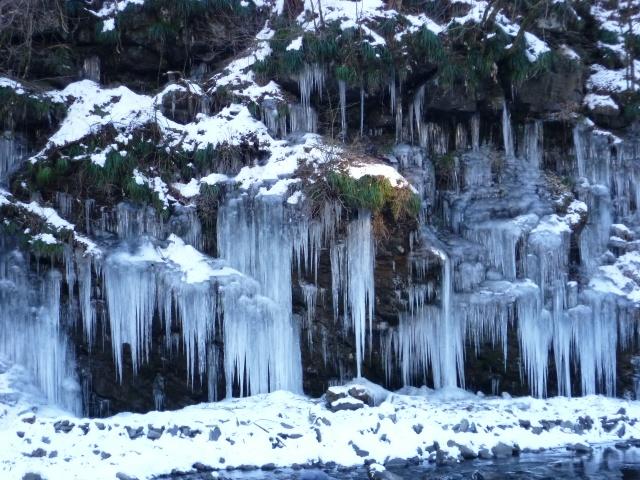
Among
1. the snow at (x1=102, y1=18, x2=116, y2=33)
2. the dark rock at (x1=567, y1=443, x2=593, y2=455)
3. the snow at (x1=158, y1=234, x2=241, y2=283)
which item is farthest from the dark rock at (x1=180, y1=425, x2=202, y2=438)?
the snow at (x1=102, y1=18, x2=116, y2=33)

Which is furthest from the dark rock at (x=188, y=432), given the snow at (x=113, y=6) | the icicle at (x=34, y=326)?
the snow at (x=113, y=6)

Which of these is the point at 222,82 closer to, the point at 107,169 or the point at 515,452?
the point at 107,169

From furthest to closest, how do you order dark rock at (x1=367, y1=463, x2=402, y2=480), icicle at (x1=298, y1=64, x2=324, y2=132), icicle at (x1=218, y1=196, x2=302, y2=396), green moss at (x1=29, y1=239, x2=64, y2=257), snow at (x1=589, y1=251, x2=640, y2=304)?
icicle at (x1=298, y1=64, x2=324, y2=132), snow at (x1=589, y1=251, x2=640, y2=304), icicle at (x1=218, y1=196, x2=302, y2=396), green moss at (x1=29, y1=239, x2=64, y2=257), dark rock at (x1=367, y1=463, x2=402, y2=480)

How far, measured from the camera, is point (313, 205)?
1095cm

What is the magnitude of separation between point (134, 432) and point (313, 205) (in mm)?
4040

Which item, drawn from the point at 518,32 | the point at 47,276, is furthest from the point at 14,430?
the point at 518,32

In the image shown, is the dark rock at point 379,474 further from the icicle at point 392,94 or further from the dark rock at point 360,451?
the icicle at point 392,94

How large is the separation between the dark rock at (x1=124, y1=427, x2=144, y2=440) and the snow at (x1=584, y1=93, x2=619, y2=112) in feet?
30.8

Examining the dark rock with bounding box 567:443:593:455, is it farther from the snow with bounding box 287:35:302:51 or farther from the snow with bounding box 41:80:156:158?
the snow with bounding box 41:80:156:158

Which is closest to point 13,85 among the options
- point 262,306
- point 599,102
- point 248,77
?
point 248,77

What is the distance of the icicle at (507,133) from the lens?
12.9m

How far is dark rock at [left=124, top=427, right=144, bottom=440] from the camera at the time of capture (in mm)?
9259

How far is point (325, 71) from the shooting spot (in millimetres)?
12367

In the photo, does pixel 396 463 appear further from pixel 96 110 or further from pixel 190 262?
pixel 96 110
